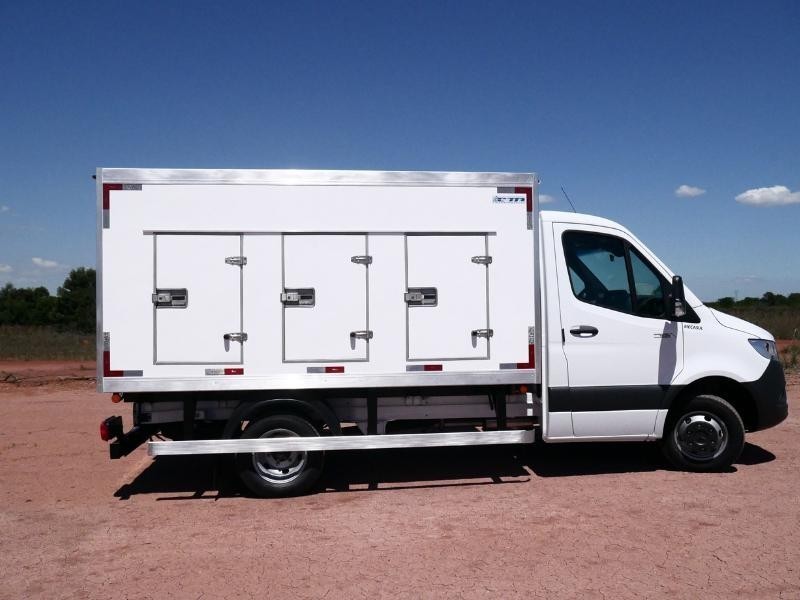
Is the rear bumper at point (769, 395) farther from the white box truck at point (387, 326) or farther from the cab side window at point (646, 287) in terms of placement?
the cab side window at point (646, 287)

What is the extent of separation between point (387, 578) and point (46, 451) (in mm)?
6016

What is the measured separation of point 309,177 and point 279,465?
8.95 ft

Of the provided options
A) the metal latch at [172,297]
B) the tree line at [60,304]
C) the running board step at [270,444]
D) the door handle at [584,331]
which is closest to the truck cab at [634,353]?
the door handle at [584,331]

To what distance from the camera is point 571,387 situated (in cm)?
662

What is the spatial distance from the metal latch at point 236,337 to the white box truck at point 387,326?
3cm

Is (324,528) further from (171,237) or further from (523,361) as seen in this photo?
(171,237)

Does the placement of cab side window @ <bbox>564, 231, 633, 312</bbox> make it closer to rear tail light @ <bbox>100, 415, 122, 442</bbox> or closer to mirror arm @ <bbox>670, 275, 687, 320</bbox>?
mirror arm @ <bbox>670, 275, 687, 320</bbox>

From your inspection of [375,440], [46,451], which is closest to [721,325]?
[375,440]

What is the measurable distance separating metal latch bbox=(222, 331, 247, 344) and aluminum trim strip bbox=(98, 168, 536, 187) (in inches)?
53.8

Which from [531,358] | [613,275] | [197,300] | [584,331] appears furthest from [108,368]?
[613,275]

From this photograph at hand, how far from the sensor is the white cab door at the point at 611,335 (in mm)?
6617

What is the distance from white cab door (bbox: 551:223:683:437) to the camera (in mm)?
6617

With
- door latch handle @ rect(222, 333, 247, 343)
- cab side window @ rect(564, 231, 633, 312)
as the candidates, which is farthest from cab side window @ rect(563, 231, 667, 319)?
door latch handle @ rect(222, 333, 247, 343)

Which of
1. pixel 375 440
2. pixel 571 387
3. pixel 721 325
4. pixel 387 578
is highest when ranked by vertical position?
pixel 721 325
